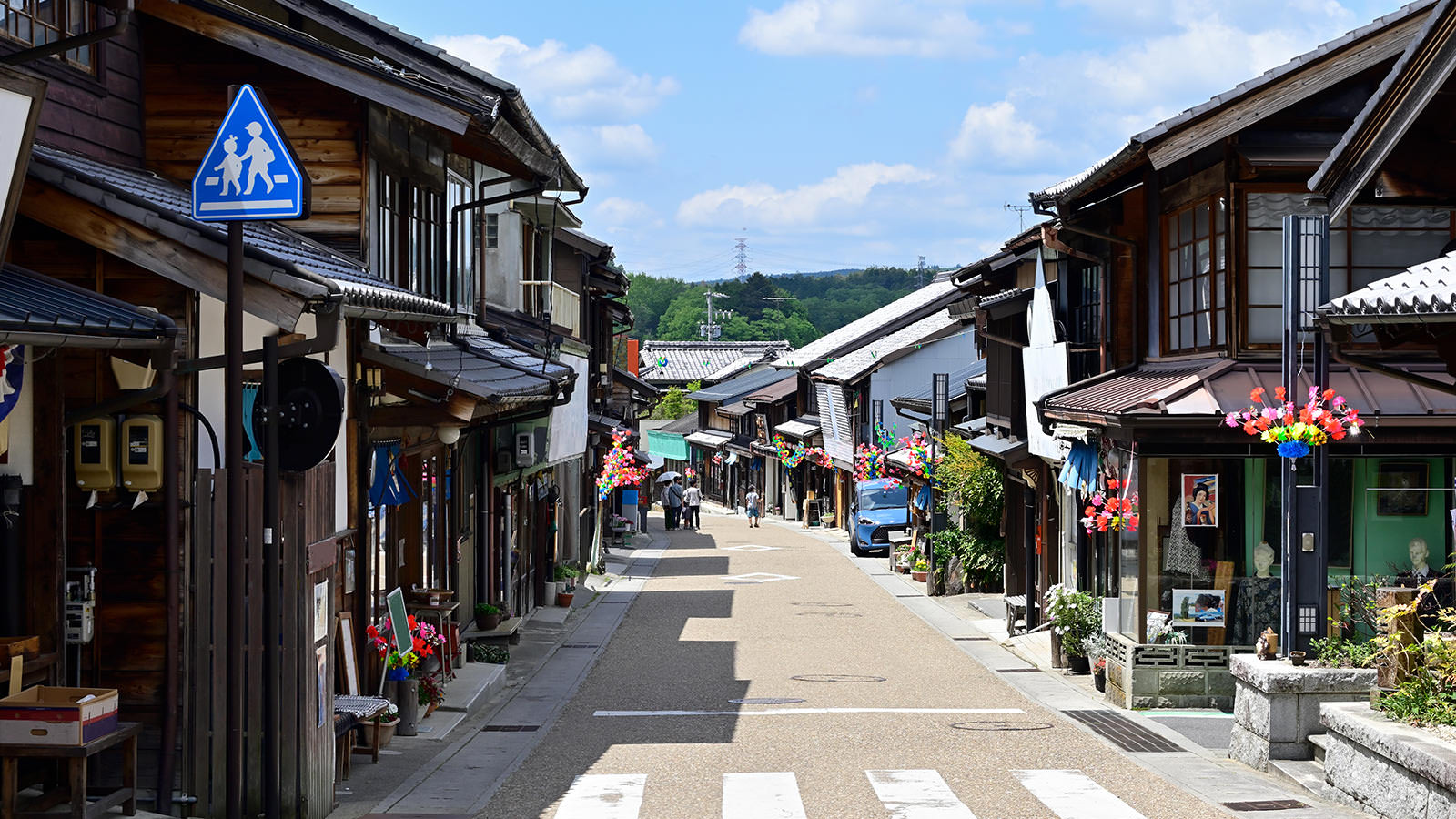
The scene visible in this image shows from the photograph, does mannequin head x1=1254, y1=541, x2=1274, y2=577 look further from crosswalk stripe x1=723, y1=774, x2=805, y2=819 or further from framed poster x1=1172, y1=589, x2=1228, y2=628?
crosswalk stripe x1=723, y1=774, x2=805, y2=819

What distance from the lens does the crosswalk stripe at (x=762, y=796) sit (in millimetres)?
10898

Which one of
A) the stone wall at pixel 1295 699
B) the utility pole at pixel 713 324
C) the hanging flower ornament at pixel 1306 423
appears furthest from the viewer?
the utility pole at pixel 713 324

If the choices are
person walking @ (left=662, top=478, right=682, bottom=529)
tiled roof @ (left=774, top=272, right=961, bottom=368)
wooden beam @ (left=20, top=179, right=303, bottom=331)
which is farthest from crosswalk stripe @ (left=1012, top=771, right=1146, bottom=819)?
person walking @ (left=662, top=478, right=682, bottom=529)

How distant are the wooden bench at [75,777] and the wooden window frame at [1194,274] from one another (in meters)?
11.9

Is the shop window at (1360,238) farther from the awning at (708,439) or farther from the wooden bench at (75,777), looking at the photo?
the awning at (708,439)

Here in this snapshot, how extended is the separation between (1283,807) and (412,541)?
32.4ft

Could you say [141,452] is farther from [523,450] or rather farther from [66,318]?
[523,450]

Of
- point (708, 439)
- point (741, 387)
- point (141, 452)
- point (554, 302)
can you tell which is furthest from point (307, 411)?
point (708, 439)

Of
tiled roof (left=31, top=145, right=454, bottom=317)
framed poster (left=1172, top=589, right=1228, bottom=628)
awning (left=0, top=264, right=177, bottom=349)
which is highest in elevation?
tiled roof (left=31, top=145, right=454, bottom=317)

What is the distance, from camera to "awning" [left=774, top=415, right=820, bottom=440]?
59.8 m

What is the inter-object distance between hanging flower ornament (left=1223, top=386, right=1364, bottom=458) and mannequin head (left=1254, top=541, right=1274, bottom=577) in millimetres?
4000

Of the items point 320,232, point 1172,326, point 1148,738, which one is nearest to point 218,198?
point 320,232

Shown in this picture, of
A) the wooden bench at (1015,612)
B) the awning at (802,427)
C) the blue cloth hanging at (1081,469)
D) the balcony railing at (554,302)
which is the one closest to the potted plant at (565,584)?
the balcony railing at (554,302)

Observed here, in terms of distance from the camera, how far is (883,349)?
5050cm
